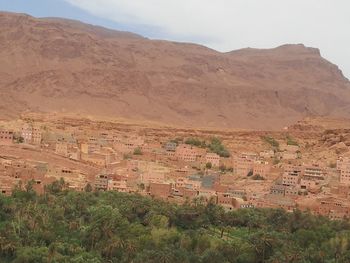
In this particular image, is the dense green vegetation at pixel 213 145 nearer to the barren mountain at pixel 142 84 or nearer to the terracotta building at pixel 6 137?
the barren mountain at pixel 142 84

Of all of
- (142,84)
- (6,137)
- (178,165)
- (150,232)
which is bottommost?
(150,232)

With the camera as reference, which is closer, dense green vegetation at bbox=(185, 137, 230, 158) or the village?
Result: the village

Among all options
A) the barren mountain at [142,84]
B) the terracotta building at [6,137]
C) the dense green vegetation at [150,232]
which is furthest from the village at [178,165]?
the barren mountain at [142,84]

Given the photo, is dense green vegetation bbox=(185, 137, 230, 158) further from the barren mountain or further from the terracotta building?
the terracotta building

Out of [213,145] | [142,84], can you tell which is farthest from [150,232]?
[142,84]

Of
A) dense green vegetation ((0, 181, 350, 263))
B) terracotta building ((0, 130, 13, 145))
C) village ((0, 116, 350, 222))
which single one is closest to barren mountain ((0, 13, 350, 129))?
village ((0, 116, 350, 222))

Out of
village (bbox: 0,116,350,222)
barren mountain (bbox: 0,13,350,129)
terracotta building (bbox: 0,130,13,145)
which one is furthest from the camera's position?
barren mountain (bbox: 0,13,350,129)

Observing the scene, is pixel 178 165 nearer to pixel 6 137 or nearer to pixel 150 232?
pixel 6 137
